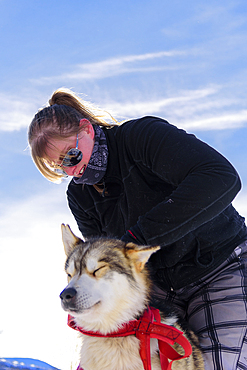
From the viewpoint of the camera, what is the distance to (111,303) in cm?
264

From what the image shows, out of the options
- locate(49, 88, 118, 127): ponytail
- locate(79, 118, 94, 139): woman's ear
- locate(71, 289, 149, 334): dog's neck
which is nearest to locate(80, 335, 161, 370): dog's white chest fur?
locate(71, 289, 149, 334): dog's neck

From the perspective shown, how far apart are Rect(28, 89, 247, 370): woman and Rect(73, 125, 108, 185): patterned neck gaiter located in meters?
0.01

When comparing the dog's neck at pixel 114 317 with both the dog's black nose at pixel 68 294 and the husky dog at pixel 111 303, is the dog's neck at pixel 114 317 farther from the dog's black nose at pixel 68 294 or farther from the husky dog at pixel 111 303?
the dog's black nose at pixel 68 294

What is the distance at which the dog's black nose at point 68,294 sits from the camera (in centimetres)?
248

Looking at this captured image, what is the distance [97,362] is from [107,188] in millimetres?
1822

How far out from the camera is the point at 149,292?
290 cm

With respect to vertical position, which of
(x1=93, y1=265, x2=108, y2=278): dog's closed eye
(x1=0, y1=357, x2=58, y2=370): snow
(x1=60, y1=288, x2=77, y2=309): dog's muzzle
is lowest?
(x1=0, y1=357, x2=58, y2=370): snow

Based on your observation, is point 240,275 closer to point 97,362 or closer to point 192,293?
point 192,293

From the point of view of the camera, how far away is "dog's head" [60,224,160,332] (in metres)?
2.53

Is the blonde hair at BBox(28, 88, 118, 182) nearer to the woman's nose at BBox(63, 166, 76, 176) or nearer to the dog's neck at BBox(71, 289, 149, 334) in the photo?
the woman's nose at BBox(63, 166, 76, 176)

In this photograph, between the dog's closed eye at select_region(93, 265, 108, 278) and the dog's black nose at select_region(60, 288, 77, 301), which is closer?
the dog's black nose at select_region(60, 288, 77, 301)

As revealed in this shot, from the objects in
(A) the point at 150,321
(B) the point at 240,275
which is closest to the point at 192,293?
(B) the point at 240,275

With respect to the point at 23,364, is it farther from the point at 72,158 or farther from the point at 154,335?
the point at 72,158

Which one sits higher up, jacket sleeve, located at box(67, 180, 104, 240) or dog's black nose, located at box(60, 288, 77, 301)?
jacket sleeve, located at box(67, 180, 104, 240)
